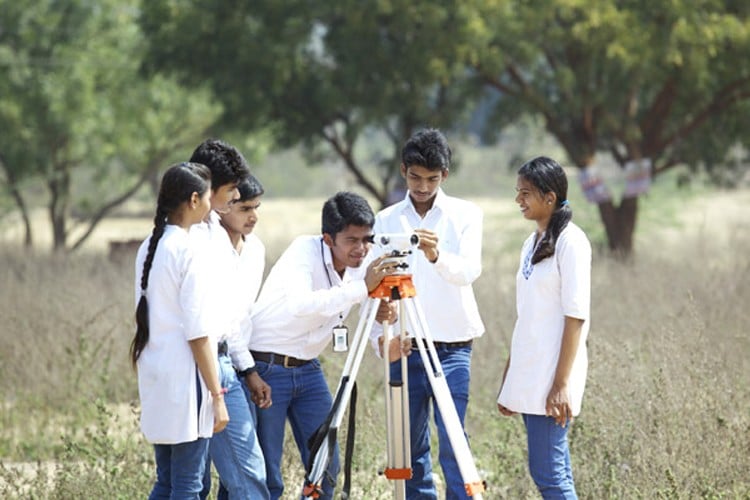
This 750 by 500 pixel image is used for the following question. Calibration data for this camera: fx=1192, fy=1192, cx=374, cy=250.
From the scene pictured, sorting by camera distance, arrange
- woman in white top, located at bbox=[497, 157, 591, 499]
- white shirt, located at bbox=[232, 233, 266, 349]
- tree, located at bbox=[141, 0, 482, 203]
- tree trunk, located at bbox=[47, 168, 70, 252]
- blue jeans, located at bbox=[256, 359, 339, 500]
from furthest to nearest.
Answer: tree trunk, located at bbox=[47, 168, 70, 252], tree, located at bbox=[141, 0, 482, 203], blue jeans, located at bbox=[256, 359, 339, 500], white shirt, located at bbox=[232, 233, 266, 349], woman in white top, located at bbox=[497, 157, 591, 499]

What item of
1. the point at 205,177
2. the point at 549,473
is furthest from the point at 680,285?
the point at 205,177

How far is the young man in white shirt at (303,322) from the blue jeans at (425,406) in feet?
1.24

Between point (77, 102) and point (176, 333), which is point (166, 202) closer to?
point (176, 333)

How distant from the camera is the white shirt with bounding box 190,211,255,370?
4.15 m

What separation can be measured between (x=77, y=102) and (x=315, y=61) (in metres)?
5.57

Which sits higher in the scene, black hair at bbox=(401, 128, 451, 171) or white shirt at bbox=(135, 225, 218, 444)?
black hair at bbox=(401, 128, 451, 171)

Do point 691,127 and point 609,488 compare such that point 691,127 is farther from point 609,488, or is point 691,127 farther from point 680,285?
point 609,488

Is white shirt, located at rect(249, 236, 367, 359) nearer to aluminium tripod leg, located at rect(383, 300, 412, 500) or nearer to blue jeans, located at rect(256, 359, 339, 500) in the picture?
blue jeans, located at rect(256, 359, 339, 500)

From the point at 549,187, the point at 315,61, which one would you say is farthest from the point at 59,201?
the point at 549,187

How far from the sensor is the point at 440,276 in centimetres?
498

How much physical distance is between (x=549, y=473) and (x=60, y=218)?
62.6 ft

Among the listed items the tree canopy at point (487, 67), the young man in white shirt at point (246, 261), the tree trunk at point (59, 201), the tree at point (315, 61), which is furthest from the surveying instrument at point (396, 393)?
the tree trunk at point (59, 201)

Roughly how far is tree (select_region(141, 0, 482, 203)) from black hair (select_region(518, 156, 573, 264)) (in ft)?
37.1

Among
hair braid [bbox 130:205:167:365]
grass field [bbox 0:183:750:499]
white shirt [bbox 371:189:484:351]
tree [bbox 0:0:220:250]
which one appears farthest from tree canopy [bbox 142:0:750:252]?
hair braid [bbox 130:205:167:365]
